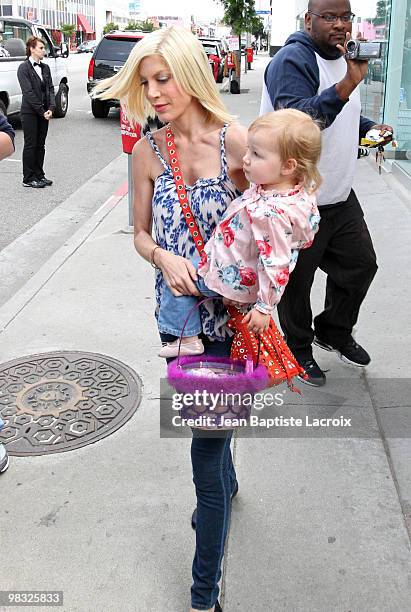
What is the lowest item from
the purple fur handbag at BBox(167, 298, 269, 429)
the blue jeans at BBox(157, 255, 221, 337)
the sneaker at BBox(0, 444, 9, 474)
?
the sneaker at BBox(0, 444, 9, 474)

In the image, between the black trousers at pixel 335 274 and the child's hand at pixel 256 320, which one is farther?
the black trousers at pixel 335 274

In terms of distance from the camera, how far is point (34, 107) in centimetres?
938

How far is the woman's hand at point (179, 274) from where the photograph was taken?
2135mm

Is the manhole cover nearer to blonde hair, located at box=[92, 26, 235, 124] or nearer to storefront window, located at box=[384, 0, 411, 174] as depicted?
blonde hair, located at box=[92, 26, 235, 124]

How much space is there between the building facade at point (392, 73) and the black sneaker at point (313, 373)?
5.10 meters

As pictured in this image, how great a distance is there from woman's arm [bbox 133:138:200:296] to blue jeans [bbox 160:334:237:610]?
0.21 m

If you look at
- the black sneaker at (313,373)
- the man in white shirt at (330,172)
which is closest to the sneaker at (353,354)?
the man in white shirt at (330,172)

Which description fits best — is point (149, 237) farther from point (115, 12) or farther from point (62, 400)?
point (115, 12)

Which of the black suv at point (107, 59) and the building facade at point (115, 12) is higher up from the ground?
the building facade at point (115, 12)

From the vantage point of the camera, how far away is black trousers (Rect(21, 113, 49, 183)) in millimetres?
9445

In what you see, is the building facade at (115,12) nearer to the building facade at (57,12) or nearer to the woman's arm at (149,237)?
the building facade at (57,12)

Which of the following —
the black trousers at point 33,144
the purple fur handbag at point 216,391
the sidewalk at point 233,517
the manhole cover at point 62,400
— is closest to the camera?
the purple fur handbag at point 216,391

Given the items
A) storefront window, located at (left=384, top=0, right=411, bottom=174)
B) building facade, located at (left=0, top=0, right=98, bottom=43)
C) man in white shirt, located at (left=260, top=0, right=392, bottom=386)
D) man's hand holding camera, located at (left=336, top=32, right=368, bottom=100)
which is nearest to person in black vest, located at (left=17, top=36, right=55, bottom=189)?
storefront window, located at (left=384, top=0, right=411, bottom=174)

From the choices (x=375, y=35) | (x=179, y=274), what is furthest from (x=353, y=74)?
(x=375, y=35)
